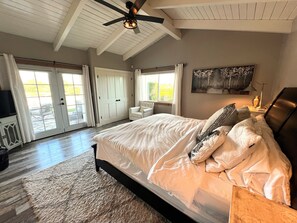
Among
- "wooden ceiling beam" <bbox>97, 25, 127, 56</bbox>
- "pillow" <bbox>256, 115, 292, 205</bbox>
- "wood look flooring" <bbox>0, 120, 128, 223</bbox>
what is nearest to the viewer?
"pillow" <bbox>256, 115, 292, 205</bbox>

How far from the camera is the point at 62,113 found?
3764 mm

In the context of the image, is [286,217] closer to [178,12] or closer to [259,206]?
[259,206]

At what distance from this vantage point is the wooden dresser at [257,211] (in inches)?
22.6

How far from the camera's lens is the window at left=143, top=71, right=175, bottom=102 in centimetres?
451

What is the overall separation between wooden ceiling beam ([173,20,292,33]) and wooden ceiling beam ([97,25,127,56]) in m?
1.45

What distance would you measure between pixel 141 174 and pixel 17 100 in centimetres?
343

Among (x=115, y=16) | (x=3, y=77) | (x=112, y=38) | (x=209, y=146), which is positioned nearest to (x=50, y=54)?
(x=3, y=77)

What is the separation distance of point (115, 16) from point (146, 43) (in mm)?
1458

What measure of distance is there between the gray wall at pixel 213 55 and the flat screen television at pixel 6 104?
3.88 metres

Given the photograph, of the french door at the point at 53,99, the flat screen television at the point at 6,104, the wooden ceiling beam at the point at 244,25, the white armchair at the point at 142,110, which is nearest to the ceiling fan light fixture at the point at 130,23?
the wooden ceiling beam at the point at 244,25

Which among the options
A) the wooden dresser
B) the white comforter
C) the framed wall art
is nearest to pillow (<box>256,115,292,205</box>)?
the wooden dresser

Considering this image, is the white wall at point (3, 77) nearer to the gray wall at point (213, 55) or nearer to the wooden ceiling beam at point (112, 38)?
the wooden ceiling beam at point (112, 38)

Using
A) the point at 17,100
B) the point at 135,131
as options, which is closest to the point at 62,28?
the point at 17,100

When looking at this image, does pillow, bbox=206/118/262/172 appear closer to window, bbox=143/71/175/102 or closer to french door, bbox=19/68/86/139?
window, bbox=143/71/175/102
